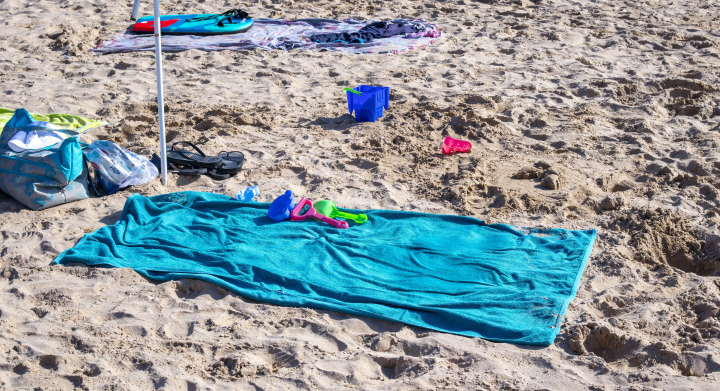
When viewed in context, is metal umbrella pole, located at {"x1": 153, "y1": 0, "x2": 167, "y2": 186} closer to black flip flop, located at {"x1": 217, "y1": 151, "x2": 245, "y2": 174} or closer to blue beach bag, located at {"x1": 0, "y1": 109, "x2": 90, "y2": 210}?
black flip flop, located at {"x1": 217, "y1": 151, "x2": 245, "y2": 174}

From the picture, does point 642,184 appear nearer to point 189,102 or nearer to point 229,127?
point 229,127

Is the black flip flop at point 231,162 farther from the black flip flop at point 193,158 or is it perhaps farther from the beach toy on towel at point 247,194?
the beach toy on towel at point 247,194

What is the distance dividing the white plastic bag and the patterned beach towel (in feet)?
9.54

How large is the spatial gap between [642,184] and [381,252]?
1946 mm

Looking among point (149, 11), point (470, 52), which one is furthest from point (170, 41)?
point (470, 52)

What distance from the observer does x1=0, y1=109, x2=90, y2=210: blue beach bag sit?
161 inches

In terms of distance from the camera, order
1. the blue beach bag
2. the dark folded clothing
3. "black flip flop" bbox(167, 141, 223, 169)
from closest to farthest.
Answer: the blue beach bag < "black flip flop" bbox(167, 141, 223, 169) < the dark folded clothing

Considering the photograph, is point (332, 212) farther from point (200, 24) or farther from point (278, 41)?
point (200, 24)

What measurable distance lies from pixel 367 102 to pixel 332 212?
1.51 m

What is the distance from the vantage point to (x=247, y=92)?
6.03 metres

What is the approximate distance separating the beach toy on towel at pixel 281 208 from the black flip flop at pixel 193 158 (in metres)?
0.78

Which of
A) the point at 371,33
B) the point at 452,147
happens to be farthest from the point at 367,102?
the point at 371,33

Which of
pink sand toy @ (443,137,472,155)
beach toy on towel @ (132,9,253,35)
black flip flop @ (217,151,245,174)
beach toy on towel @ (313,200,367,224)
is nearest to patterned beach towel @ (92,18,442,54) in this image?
beach toy on towel @ (132,9,253,35)

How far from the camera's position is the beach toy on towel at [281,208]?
4023 millimetres
